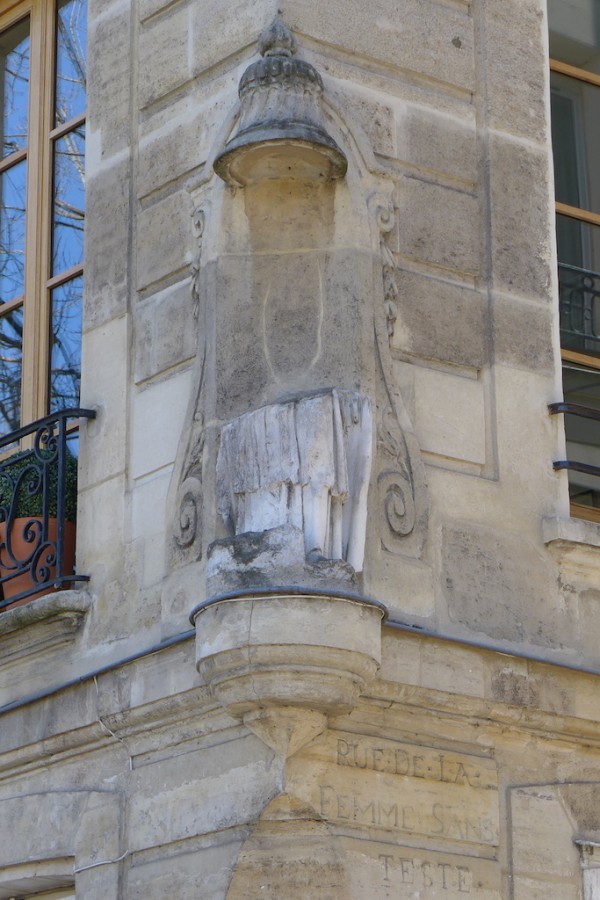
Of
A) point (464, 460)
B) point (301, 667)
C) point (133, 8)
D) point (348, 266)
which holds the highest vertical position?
point (133, 8)

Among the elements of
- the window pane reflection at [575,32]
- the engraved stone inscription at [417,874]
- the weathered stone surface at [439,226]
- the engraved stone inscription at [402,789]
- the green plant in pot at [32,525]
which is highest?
the window pane reflection at [575,32]

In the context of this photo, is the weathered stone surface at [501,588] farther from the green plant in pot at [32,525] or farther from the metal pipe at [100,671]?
the green plant in pot at [32,525]

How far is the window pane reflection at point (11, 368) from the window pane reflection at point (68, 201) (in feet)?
1.09

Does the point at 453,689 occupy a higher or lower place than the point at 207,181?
lower

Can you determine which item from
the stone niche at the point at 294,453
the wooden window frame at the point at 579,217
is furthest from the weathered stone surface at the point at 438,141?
the wooden window frame at the point at 579,217

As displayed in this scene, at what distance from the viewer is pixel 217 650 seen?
6656 millimetres

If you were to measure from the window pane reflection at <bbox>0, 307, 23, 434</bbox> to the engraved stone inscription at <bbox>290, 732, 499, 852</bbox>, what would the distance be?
2.81 metres

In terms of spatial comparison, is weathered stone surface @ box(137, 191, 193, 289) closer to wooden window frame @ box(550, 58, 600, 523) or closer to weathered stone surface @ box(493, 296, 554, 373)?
weathered stone surface @ box(493, 296, 554, 373)

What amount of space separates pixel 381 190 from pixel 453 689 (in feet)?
5.81

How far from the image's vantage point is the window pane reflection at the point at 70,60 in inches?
365

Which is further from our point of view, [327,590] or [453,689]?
[453,689]

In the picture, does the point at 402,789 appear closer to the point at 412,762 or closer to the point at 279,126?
the point at 412,762

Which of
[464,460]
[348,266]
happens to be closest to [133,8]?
[348,266]

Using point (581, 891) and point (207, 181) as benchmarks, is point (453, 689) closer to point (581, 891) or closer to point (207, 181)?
point (581, 891)
